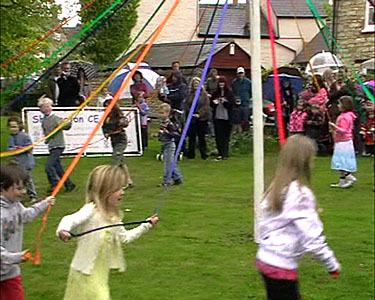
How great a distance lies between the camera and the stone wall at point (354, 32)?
848 inches

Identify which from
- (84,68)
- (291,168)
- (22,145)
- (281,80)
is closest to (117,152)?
(22,145)

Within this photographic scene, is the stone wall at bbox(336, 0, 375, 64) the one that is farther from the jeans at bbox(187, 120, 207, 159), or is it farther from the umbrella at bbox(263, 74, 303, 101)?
the jeans at bbox(187, 120, 207, 159)

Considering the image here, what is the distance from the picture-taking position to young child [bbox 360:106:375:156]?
13938 millimetres

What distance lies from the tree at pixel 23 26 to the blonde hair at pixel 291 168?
270 inches

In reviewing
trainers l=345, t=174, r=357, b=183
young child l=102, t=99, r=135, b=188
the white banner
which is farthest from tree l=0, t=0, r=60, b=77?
trainers l=345, t=174, r=357, b=183

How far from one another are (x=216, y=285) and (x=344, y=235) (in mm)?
2308

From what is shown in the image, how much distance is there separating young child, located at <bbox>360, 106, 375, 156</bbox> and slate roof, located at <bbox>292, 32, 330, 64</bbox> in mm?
11667

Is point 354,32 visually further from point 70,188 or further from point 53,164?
point 53,164

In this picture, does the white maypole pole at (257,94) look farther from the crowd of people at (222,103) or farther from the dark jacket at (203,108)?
the dark jacket at (203,108)

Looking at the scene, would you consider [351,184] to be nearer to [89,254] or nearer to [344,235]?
[344,235]

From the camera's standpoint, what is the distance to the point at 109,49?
16.5 metres

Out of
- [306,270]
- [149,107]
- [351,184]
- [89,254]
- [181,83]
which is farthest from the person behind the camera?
[149,107]

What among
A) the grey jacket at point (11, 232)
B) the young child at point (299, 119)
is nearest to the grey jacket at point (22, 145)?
the grey jacket at point (11, 232)

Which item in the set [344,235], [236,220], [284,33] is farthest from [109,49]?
[284,33]
